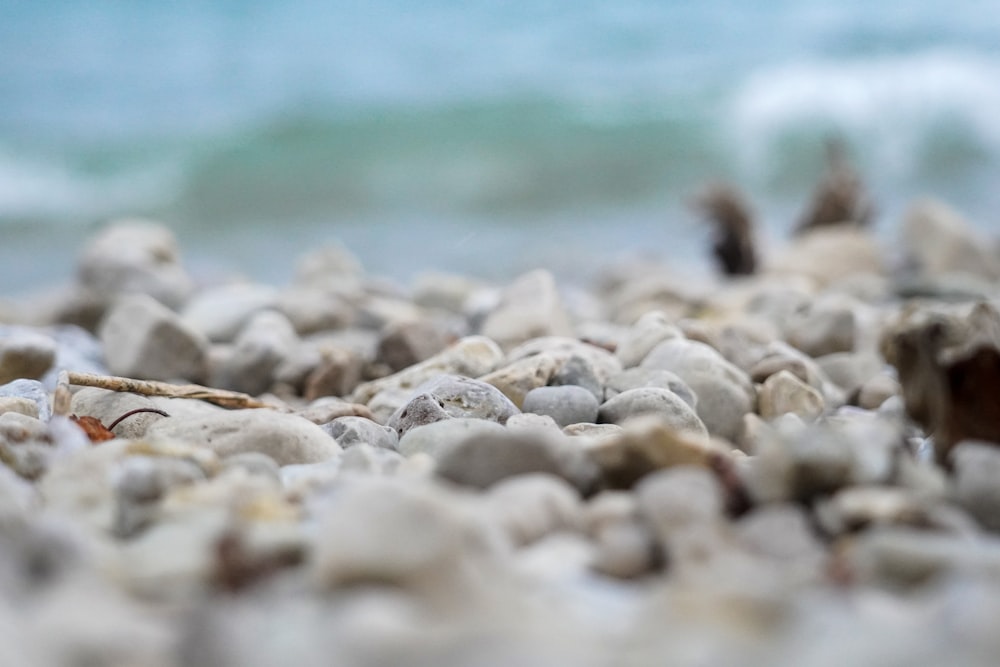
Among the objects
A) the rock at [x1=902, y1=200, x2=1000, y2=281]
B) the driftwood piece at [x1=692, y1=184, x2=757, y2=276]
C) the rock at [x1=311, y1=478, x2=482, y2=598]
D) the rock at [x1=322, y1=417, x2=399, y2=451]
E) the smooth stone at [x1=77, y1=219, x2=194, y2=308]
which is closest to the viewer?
the rock at [x1=311, y1=478, x2=482, y2=598]

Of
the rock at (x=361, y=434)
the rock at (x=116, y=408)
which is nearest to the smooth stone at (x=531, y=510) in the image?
the rock at (x=361, y=434)

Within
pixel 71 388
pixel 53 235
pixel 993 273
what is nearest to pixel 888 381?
pixel 71 388

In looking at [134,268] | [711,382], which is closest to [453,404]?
[711,382]

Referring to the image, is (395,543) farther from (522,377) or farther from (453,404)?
(522,377)

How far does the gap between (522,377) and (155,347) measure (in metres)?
1.22

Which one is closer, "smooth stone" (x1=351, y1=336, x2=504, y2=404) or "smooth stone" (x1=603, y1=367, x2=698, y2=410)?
"smooth stone" (x1=603, y1=367, x2=698, y2=410)

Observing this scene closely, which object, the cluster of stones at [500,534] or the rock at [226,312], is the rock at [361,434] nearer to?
the cluster of stones at [500,534]

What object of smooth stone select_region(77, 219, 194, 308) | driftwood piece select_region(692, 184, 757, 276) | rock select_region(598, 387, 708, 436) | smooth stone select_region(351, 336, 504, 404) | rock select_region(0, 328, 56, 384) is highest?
driftwood piece select_region(692, 184, 757, 276)

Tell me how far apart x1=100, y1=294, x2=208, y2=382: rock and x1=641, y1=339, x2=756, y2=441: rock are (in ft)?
4.34

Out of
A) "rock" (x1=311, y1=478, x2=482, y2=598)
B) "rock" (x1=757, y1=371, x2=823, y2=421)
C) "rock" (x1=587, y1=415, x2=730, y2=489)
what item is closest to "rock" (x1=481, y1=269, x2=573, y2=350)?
"rock" (x1=757, y1=371, x2=823, y2=421)

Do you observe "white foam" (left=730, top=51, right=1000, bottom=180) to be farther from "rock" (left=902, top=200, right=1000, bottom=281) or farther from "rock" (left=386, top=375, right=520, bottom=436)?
"rock" (left=386, top=375, right=520, bottom=436)

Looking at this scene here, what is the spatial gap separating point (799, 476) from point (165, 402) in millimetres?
1407

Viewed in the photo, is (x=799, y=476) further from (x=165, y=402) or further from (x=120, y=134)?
(x=120, y=134)

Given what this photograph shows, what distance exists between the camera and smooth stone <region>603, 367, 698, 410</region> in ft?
7.01
